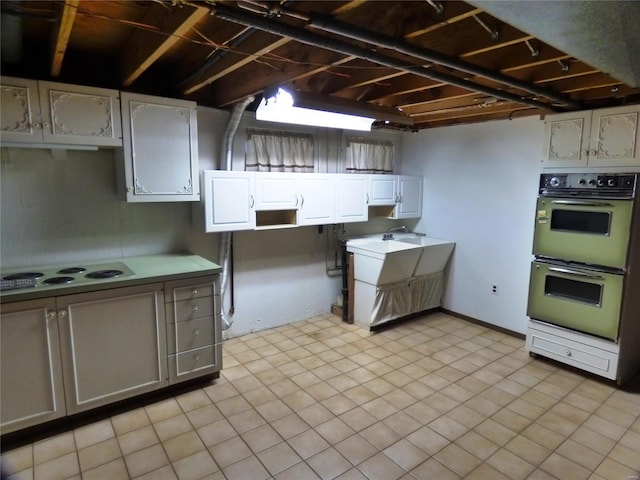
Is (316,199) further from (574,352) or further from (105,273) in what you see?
(574,352)

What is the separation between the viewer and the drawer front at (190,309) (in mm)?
2795

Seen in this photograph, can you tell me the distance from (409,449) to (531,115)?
3.33 meters

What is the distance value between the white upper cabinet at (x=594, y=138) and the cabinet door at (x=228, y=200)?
8.91 ft

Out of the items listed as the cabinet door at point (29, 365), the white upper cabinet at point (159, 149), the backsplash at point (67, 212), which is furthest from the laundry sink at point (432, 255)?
the cabinet door at point (29, 365)

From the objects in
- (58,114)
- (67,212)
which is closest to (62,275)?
(67,212)

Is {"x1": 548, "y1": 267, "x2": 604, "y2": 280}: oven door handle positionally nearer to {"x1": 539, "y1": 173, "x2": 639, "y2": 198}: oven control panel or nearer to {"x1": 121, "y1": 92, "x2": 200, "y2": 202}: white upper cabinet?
{"x1": 539, "y1": 173, "x2": 639, "y2": 198}: oven control panel

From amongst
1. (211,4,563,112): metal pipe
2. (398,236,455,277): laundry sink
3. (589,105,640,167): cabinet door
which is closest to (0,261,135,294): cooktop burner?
(211,4,563,112): metal pipe

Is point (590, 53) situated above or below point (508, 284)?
above

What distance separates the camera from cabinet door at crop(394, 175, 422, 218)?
4723 millimetres

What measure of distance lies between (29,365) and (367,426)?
2.18m

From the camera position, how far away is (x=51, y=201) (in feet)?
9.20

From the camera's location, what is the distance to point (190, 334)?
9.50 feet

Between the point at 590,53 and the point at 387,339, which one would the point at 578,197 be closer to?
the point at 590,53

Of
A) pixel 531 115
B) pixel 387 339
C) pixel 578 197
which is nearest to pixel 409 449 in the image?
pixel 387 339
